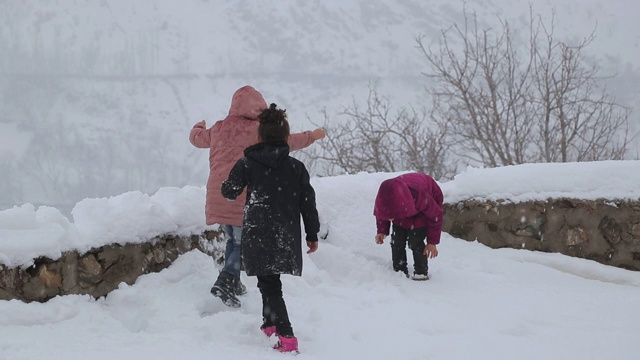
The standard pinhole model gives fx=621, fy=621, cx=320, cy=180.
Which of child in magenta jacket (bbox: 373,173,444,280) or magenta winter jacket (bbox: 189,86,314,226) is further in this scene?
child in magenta jacket (bbox: 373,173,444,280)

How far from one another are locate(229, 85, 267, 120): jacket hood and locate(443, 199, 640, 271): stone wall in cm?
300

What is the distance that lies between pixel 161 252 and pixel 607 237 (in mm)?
4499

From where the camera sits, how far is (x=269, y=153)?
143 inches

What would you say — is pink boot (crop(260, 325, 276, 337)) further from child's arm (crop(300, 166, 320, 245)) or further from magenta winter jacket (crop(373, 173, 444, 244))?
magenta winter jacket (crop(373, 173, 444, 244))

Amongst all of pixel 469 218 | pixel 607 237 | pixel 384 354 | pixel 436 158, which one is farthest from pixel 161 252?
pixel 436 158

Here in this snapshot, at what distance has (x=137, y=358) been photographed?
307cm

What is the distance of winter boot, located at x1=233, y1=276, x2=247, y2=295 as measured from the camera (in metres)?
4.28

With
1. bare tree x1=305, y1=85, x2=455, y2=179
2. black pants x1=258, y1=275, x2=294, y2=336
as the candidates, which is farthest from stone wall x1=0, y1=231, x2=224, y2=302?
bare tree x1=305, y1=85, x2=455, y2=179

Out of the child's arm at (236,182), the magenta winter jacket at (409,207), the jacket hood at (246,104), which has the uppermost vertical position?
the jacket hood at (246,104)

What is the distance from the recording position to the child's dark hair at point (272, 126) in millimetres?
3691

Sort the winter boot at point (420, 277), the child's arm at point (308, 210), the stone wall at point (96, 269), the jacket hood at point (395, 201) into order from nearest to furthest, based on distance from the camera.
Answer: the stone wall at point (96, 269)
the child's arm at point (308, 210)
the jacket hood at point (395, 201)
the winter boot at point (420, 277)

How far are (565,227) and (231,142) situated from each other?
3.83 metres

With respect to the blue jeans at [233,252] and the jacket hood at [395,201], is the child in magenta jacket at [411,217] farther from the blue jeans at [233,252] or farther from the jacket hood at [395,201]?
the blue jeans at [233,252]

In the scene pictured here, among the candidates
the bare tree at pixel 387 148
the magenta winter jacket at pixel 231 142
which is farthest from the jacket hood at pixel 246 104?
the bare tree at pixel 387 148
